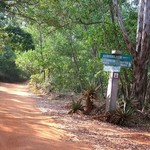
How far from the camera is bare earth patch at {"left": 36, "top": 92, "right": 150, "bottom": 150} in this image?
8.25m

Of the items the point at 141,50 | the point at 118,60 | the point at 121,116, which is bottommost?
the point at 121,116

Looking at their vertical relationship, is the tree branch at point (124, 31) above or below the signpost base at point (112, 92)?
above

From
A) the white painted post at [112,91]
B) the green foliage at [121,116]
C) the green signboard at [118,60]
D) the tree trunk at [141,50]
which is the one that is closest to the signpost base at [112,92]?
the white painted post at [112,91]

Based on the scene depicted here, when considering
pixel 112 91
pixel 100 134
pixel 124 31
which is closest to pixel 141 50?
pixel 124 31

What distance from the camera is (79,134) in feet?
29.7

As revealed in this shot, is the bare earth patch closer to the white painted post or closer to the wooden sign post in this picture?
the white painted post

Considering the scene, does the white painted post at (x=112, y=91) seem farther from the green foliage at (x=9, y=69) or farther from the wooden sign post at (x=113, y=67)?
the green foliage at (x=9, y=69)

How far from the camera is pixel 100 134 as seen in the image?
372 inches

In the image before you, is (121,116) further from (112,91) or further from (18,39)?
(18,39)

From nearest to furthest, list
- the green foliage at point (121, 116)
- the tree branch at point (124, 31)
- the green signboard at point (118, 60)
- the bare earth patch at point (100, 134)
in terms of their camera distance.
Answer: the bare earth patch at point (100, 134), the green foliage at point (121, 116), the green signboard at point (118, 60), the tree branch at point (124, 31)

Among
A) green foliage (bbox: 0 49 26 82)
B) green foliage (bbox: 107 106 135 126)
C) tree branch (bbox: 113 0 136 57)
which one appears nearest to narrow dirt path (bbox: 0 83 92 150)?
green foliage (bbox: 107 106 135 126)

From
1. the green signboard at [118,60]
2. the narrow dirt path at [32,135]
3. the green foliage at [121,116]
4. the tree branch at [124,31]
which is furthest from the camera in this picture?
the tree branch at [124,31]

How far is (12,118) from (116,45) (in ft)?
18.0

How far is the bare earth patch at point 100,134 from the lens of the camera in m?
8.25
